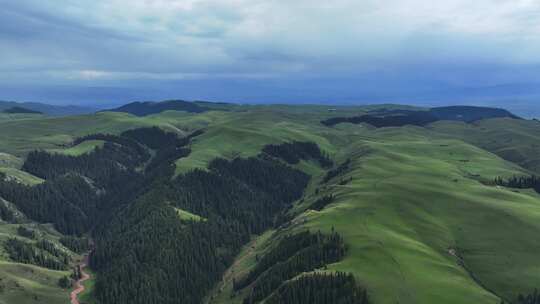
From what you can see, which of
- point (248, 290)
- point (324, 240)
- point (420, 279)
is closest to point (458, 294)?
point (420, 279)

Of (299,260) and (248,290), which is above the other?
(299,260)

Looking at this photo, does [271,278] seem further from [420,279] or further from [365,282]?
[420,279]

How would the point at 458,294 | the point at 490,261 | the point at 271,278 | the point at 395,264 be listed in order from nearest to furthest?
the point at 458,294, the point at 395,264, the point at 271,278, the point at 490,261

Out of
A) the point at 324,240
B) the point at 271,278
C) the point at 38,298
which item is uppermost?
the point at 324,240

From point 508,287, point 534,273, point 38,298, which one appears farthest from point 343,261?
point 38,298

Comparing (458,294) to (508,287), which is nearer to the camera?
(458,294)

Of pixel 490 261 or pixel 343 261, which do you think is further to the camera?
pixel 490 261

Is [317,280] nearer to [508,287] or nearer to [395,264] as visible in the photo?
[395,264]

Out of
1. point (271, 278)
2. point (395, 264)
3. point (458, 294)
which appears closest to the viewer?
point (458, 294)

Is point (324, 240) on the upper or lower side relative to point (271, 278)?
upper
